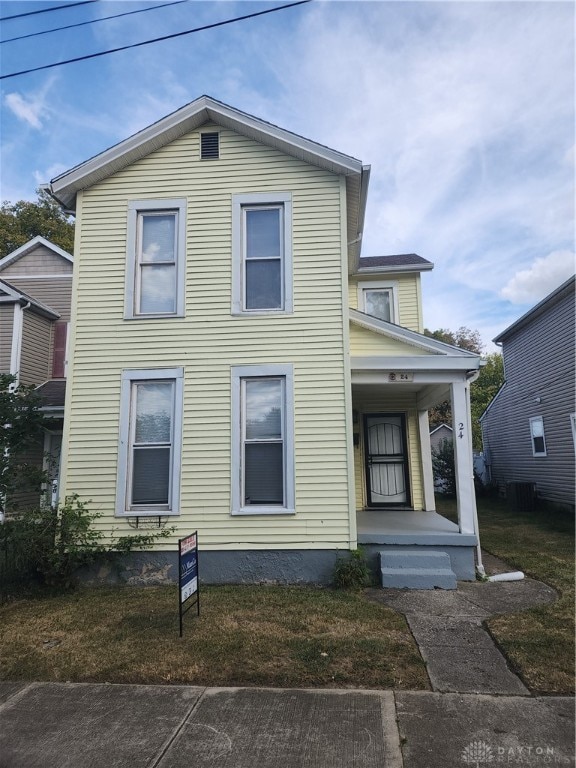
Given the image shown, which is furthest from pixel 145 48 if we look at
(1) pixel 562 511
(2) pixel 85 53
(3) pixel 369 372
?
(1) pixel 562 511

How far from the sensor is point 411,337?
7910 mm

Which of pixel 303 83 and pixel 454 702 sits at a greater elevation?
pixel 303 83

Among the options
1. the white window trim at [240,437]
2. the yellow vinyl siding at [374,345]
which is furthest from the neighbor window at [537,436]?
the white window trim at [240,437]

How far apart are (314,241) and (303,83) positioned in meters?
3.92

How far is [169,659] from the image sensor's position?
177 inches

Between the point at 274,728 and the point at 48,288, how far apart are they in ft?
46.6

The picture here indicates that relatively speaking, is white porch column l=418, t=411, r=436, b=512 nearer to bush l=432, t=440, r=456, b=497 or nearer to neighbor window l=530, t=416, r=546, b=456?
neighbor window l=530, t=416, r=546, b=456

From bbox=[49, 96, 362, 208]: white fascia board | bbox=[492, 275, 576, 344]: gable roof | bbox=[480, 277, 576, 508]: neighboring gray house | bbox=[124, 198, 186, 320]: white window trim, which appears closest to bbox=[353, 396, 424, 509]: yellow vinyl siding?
bbox=[124, 198, 186, 320]: white window trim

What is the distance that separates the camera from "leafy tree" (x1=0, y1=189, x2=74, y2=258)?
27094mm

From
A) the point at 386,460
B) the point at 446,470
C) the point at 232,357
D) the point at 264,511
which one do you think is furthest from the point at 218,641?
the point at 446,470

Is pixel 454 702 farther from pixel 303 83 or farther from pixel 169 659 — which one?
pixel 303 83

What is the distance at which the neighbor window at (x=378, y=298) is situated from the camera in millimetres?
12281

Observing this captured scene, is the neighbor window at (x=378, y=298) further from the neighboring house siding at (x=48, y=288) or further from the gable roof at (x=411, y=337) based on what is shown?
the neighboring house siding at (x=48, y=288)

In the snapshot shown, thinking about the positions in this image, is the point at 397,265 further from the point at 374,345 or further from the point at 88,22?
the point at 88,22
